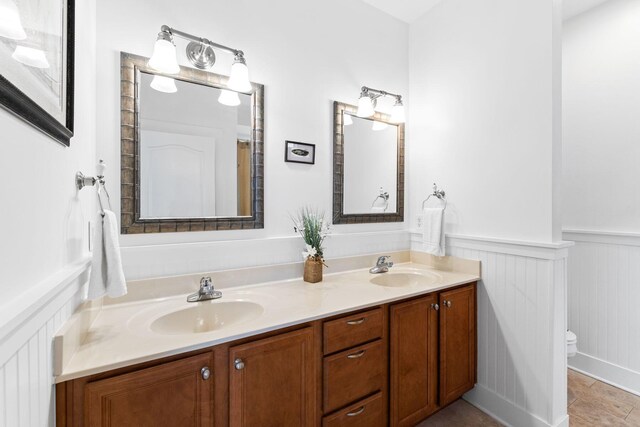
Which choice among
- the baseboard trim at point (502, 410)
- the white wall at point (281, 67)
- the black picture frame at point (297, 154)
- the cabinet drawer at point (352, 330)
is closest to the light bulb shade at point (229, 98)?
the white wall at point (281, 67)

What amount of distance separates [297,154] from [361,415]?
4.62 ft

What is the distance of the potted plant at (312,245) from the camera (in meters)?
1.79

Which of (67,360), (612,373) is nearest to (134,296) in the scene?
(67,360)

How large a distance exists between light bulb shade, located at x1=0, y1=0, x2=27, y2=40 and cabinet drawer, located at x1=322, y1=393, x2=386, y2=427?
1.52 m

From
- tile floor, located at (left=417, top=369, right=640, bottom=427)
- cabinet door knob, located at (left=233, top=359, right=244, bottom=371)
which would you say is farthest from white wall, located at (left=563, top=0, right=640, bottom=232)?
cabinet door knob, located at (left=233, top=359, right=244, bottom=371)

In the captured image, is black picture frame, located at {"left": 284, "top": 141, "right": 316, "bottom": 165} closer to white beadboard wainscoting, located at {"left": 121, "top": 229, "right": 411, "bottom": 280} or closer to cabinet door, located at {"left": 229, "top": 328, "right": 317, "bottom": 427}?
white beadboard wainscoting, located at {"left": 121, "top": 229, "right": 411, "bottom": 280}

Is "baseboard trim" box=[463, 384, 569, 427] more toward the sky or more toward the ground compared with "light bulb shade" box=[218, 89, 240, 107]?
more toward the ground

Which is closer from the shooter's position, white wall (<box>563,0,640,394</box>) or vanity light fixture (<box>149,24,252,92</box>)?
vanity light fixture (<box>149,24,252,92</box>)

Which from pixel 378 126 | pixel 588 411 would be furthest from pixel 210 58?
pixel 588 411

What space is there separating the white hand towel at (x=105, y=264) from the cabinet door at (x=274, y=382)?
46cm

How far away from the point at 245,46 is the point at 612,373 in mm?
3217

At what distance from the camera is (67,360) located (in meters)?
0.88

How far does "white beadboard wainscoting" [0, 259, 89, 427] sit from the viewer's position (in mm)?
556

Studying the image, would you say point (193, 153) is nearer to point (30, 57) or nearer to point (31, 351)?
point (30, 57)
